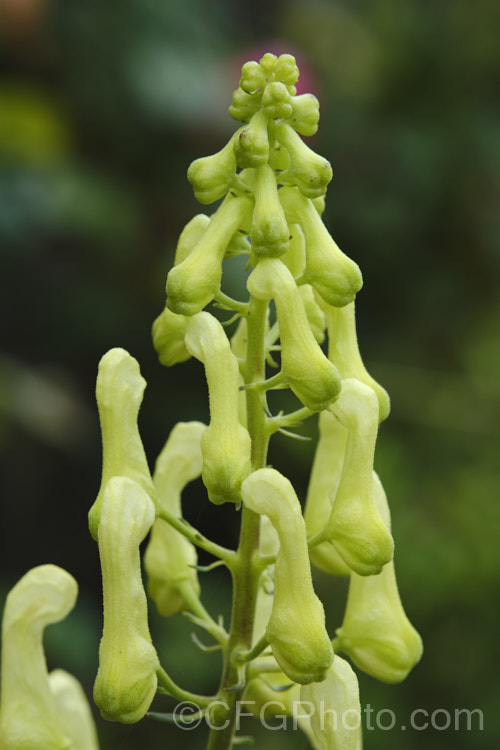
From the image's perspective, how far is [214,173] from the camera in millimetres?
1817

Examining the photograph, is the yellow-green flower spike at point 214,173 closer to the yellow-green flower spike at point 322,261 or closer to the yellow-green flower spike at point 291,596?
the yellow-green flower spike at point 322,261

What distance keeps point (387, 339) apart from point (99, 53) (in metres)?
2.29

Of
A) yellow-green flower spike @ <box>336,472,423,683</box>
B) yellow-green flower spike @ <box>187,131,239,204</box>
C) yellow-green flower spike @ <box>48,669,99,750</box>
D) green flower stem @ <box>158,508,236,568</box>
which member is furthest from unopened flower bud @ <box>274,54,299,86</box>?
yellow-green flower spike @ <box>48,669,99,750</box>

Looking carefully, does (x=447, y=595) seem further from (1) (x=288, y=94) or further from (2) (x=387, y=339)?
(1) (x=288, y=94)

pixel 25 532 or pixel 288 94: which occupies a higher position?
pixel 288 94

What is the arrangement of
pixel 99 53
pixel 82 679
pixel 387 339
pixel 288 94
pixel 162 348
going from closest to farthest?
pixel 288 94
pixel 162 348
pixel 82 679
pixel 99 53
pixel 387 339

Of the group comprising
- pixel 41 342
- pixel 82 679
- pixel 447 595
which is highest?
pixel 41 342

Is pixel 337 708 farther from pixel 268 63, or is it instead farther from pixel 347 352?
pixel 268 63

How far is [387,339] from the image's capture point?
584cm

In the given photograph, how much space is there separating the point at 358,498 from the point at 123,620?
1.55ft

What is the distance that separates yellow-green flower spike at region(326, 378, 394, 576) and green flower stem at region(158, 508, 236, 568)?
0.19m

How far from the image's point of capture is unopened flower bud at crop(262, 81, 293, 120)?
69.2 inches

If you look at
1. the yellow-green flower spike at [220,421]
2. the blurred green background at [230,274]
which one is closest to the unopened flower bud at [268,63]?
the yellow-green flower spike at [220,421]

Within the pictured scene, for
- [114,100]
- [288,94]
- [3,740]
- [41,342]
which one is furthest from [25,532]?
[288,94]
